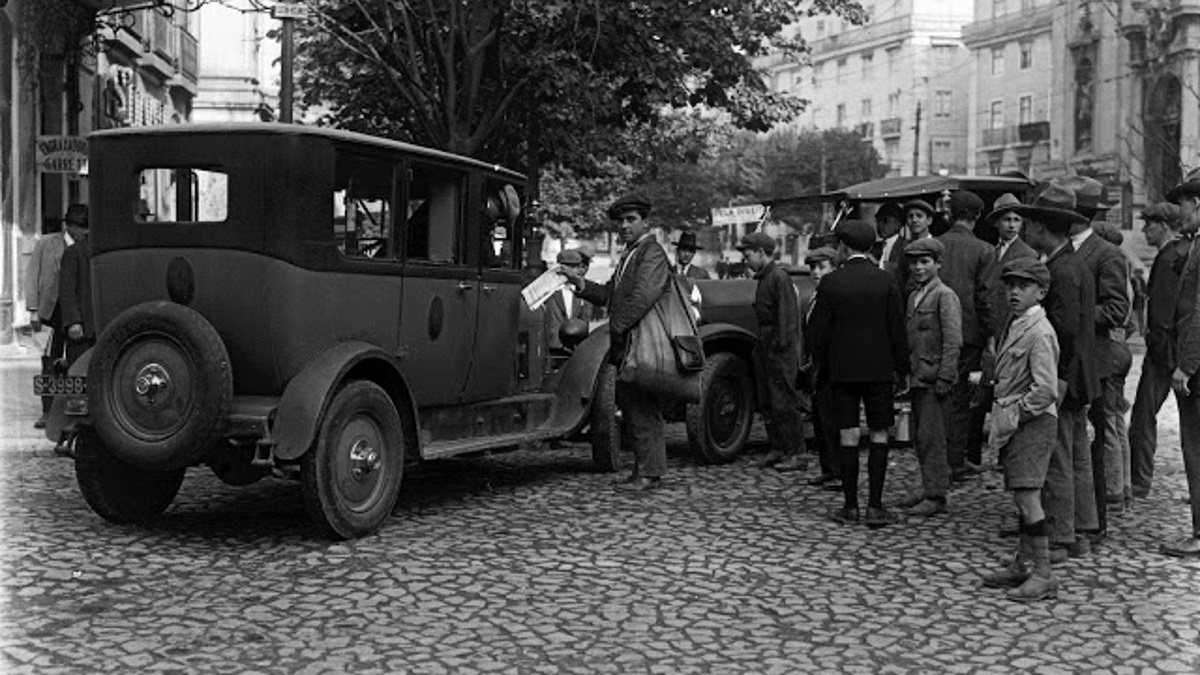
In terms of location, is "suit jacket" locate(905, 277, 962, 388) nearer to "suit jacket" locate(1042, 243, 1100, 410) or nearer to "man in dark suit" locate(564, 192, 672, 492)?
"suit jacket" locate(1042, 243, 1100, 410)

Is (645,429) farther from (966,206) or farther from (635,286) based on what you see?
(966,206)

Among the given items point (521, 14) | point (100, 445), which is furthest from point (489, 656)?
point (521, 14)

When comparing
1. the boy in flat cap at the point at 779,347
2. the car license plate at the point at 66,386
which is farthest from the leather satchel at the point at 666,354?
the car license plate at the point at 66,386

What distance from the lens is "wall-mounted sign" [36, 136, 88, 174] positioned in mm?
17547

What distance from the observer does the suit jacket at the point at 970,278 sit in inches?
375

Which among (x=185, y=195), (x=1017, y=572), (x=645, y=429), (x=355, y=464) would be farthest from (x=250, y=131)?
(x=1017, y=572)

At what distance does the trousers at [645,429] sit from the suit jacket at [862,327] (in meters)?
1.44

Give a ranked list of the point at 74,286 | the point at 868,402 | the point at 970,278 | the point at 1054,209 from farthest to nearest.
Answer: the point at 74,286
the point at 970,278
the point at 868,402
the point at 1054,209

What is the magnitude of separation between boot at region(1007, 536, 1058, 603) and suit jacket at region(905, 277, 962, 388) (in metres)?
2.12

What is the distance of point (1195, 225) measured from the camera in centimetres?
789

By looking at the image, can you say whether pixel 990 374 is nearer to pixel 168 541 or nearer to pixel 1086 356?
pixel 1086 356

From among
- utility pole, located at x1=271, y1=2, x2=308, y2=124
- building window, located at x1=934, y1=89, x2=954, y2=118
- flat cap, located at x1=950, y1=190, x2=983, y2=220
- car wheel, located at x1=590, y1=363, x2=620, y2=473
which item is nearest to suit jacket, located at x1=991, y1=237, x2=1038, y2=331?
flat cap, located at x1=950, y1=190, x2=983, y2=220

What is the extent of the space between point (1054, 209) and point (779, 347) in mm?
3426

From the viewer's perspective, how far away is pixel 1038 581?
651cm
